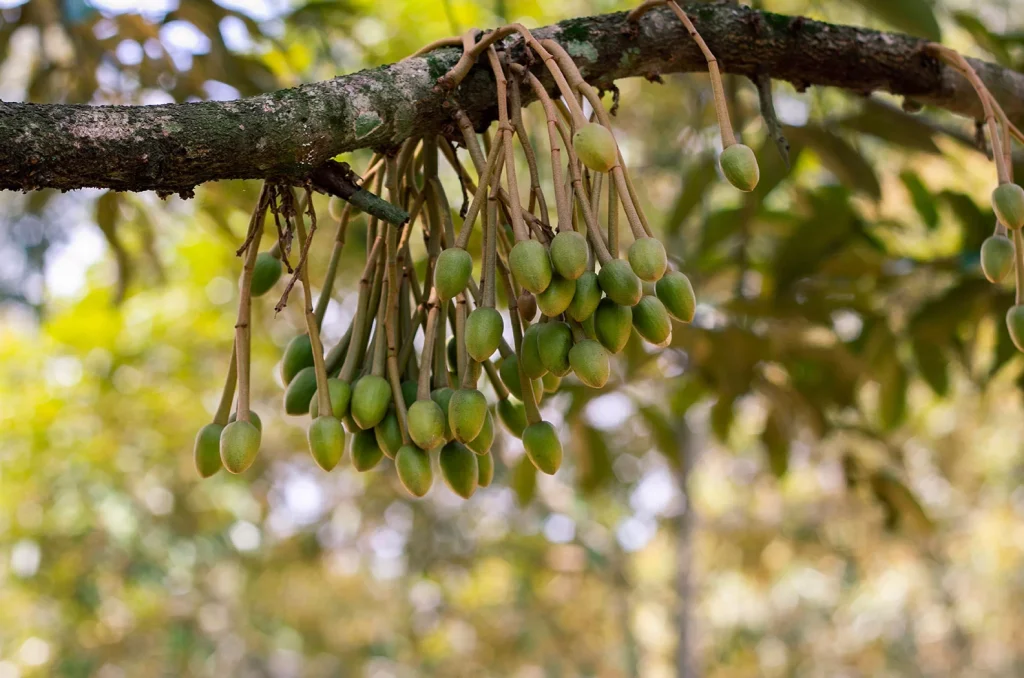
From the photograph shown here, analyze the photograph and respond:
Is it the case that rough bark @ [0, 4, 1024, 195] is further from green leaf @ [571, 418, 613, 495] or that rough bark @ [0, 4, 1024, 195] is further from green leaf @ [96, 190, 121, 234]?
green leaf @ [571, 418, 613, 495]

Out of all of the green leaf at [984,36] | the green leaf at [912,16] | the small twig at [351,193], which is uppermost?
the small twig at [351,193]

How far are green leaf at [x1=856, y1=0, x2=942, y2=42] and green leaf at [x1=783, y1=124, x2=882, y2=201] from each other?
0.97 ft

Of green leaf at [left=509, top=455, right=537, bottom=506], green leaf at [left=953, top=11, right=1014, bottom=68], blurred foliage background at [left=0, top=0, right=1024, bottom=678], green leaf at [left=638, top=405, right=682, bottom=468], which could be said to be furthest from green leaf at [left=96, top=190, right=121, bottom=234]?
green leaf at [left=953, top=11, right=1014, bottom=68]

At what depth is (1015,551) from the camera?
1098cm

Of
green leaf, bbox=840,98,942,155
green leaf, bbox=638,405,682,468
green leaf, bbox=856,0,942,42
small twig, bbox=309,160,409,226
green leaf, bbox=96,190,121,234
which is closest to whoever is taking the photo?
small twig, bbox=309,160,409,226

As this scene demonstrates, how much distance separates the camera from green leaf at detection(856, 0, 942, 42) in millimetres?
1566

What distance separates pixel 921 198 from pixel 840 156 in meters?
0.66

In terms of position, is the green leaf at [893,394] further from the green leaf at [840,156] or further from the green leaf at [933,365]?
the green leaf at [840,156]

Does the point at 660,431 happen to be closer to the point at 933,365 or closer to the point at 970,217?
the point at 933,365

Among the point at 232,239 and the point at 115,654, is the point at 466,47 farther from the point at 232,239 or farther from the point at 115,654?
the point at 115,654

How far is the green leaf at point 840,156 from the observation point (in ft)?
6.25

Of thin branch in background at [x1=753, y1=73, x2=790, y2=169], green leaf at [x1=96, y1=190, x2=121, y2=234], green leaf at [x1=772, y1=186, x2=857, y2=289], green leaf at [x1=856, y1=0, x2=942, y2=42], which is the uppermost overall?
thin branch in background at [x1=753, y1=73, x2=790, y2=169]

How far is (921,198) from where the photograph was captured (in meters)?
2.47

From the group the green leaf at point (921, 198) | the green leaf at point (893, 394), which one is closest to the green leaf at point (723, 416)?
the green leaf at point (893, 394)
